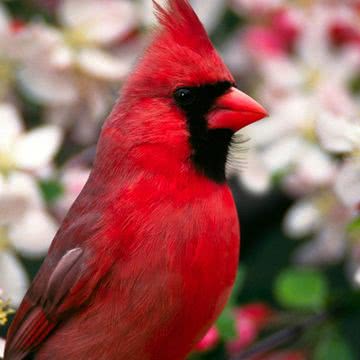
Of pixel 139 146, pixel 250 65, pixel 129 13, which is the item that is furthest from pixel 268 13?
pixel 139 146

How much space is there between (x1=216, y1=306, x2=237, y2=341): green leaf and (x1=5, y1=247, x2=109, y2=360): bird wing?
1.17 feet

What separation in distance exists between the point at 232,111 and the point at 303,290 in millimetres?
547

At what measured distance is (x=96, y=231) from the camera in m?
1.98

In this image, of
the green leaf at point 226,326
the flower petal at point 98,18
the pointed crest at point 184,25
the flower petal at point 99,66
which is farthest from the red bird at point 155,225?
the flower petal at point 98,18

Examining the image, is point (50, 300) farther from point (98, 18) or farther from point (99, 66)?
point (98, 18)

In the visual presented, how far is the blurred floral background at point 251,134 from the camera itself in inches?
86.3

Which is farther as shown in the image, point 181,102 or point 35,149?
point 35,149

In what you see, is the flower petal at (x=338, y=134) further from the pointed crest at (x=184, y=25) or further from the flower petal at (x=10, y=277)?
the flower petal at (x=10, y=277)

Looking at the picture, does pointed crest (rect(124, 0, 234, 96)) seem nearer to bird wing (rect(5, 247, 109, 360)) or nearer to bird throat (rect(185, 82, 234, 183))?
bird throat (rect(185, 82, 234, 183))

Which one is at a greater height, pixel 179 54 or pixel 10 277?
pixel 179 54

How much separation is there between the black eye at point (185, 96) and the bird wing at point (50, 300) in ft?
1.02

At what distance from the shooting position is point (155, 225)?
194cm

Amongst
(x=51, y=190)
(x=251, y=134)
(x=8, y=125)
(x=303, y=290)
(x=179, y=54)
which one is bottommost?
(x=303, y=290)

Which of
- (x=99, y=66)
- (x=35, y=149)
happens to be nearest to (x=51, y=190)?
(x=35, y=149)
